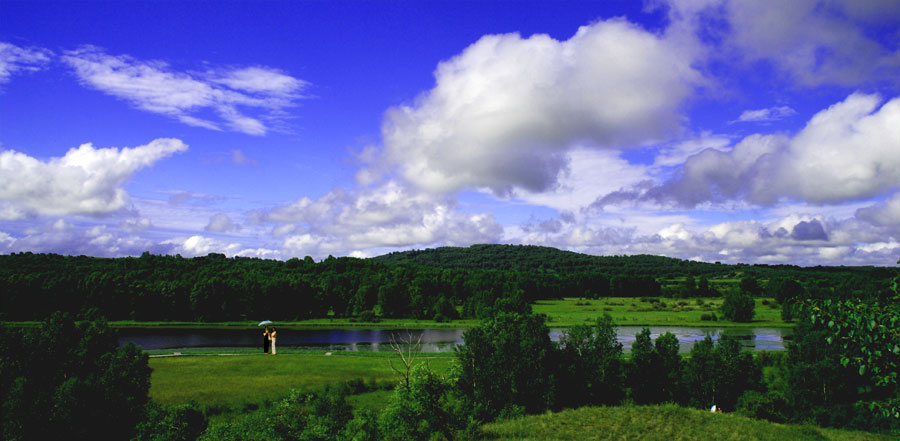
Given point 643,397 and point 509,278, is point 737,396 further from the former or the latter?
point 509,278

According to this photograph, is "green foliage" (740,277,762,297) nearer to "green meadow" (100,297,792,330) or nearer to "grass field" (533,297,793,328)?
"grass field" (533,297,793,328)

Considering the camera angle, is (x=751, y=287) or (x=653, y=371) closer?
(x=653, y=371)

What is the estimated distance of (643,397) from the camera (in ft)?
168

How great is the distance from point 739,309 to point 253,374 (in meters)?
99.3

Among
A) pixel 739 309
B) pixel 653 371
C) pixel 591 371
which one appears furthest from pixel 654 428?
pixel 739 309

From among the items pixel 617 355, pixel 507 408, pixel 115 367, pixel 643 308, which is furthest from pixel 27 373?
pixel 643 308

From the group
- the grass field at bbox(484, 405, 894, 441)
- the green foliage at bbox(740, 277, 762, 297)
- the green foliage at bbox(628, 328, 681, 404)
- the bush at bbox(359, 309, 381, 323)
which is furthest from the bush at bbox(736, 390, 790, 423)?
the green foliage at bbox(740, 277, 762, 297)

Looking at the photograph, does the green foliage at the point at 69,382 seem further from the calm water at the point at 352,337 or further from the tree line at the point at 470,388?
the calm water at the point at 352,337

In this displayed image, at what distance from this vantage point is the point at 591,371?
5097cm

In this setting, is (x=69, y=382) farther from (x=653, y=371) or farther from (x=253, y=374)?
(x=653, y=371)

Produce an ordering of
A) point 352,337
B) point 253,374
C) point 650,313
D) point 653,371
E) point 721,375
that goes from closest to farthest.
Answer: point 721,375 < point 653,371 < point 253,374 < point 352,337 < point 650,313

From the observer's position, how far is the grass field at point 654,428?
80.8 feet

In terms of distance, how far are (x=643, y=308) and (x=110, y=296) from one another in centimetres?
13069

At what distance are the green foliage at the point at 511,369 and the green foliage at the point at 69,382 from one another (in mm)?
27693
